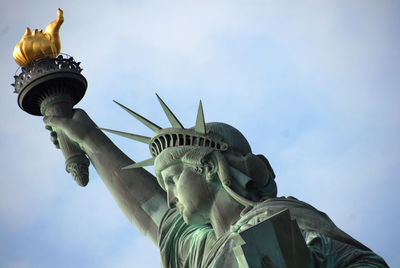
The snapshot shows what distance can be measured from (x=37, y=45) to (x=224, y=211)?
464 centimetres

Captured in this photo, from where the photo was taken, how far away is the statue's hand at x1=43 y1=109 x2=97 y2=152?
516 inches

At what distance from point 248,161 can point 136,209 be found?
99.7 inches

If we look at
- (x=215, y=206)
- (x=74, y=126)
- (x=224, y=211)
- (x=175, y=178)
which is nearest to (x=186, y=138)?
(x=175, y=178)

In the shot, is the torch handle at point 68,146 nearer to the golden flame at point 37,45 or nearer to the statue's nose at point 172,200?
the golden flame at point 37,45

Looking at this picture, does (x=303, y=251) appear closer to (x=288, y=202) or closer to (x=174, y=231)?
(x=288, y=202)

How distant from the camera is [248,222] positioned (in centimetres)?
902

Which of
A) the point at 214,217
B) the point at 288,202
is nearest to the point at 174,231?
the point at 214,217

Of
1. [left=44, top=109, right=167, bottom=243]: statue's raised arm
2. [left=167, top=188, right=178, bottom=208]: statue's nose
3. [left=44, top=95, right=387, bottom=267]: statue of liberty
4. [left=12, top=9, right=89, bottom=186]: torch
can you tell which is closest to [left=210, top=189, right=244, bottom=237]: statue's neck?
[left=44, top=95, right=387, bottom=267]: statue of liberty

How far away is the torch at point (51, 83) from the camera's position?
517 inches

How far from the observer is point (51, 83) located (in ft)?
43.5

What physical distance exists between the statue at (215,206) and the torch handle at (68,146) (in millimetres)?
171

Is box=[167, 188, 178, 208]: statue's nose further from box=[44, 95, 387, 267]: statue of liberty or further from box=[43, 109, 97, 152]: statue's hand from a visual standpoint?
box=[43, 109, 97, 152]: statue's hand

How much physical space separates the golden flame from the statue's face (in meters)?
3.74

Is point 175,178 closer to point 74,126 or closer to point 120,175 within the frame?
point 120,175
